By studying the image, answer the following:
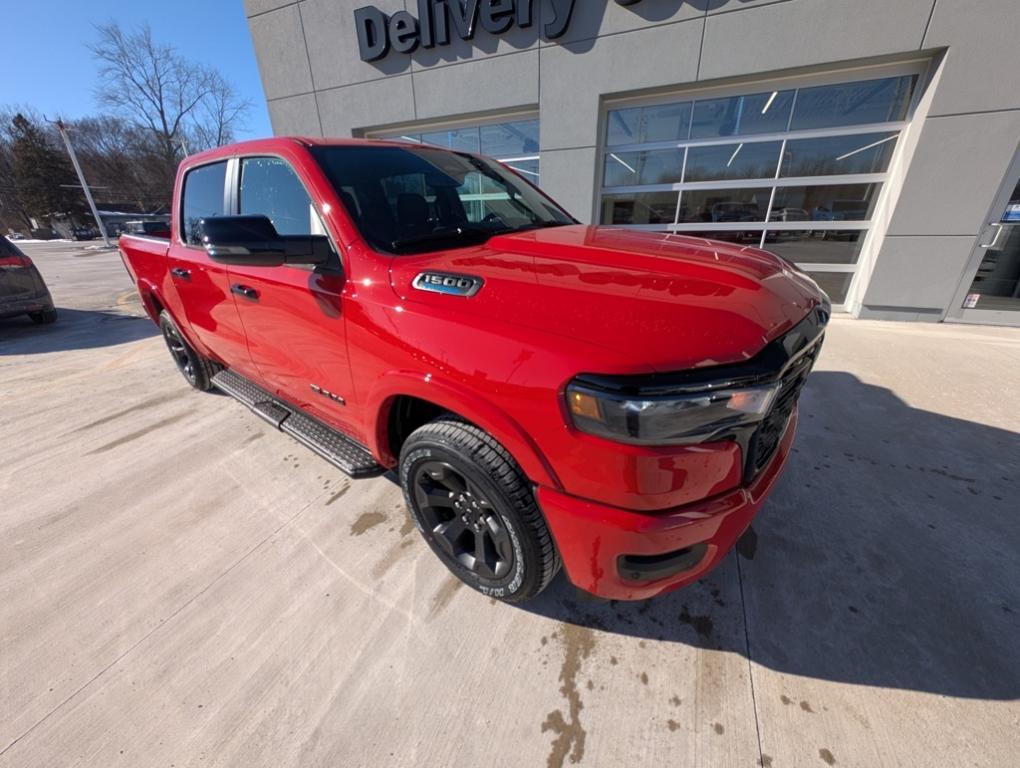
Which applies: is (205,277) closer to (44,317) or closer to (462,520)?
(462,520)

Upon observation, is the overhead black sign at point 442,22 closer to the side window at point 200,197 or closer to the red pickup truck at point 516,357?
the red pickup truck at point 516,357

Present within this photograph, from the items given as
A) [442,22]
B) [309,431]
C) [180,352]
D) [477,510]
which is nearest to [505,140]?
[442,22]

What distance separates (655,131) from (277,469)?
24.2ft

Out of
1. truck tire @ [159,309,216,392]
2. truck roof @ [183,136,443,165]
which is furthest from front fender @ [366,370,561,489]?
truck tire @ [159,309,216,392]

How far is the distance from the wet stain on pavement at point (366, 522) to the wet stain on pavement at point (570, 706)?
1.18m

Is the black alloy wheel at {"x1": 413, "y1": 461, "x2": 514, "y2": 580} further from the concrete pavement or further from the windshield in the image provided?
the windshield

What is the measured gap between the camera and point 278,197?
2.30 meters

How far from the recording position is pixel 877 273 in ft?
19.7

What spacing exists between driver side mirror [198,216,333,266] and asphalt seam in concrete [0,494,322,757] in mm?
1477

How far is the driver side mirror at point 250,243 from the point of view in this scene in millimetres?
1718

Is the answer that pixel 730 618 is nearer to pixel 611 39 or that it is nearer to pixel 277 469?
pixel 277 469

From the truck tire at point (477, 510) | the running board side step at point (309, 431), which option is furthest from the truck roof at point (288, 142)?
the truck tire at point (477, 510)

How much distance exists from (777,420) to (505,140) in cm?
807

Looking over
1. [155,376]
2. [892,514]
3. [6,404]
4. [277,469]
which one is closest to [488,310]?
[277,469]
